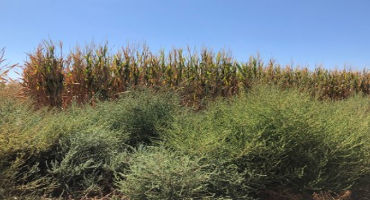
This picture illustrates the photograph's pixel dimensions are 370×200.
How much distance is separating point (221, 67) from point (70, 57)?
442 cm

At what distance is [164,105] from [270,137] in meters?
2.18

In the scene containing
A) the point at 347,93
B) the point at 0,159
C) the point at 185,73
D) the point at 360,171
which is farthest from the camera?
the point at 347,93

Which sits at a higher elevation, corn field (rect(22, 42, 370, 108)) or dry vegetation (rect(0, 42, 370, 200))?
corn field (rect(22, 42, 370, 108))

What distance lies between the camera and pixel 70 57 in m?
7.09

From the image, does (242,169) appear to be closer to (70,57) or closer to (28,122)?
(28,122)

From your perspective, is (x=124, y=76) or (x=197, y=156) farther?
(x=124, y=76)

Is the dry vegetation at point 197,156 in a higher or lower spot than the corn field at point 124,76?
lower

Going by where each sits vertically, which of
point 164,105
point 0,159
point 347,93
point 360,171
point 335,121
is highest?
point 347,93

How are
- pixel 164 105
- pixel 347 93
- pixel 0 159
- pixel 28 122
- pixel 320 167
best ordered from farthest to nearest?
pixel 347 93
pixel 164 105
pixel 28 122
pixel 320 167
pixel 0 159

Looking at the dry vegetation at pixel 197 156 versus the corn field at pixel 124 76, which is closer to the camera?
the dry vegetation at pixel 197 156

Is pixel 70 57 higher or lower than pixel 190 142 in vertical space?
higher

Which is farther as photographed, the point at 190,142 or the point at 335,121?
the point at 335,121

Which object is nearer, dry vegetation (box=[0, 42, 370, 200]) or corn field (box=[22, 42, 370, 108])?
dry vegetation (box=[0, 42, 370, 200])

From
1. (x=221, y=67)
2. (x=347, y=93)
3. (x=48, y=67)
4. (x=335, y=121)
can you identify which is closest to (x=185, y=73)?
(x=221, y=67)
